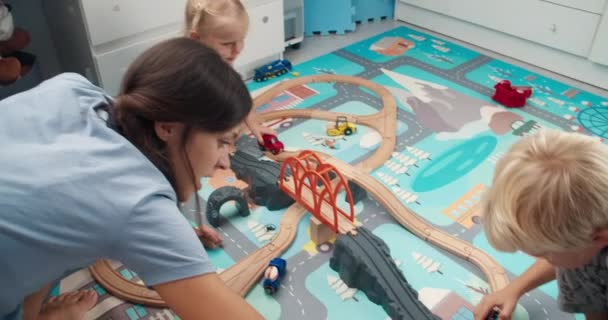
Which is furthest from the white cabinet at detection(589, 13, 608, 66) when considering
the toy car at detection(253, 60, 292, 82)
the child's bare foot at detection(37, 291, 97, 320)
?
the child's bare foot at detection(37, 291, 97, 320)

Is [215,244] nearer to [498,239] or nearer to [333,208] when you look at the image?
[333,208]

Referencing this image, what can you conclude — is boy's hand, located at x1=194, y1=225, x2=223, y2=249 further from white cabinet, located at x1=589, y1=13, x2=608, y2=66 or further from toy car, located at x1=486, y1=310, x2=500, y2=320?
white cabinet, located at x1=589, y1=13, x2=608, y2=66

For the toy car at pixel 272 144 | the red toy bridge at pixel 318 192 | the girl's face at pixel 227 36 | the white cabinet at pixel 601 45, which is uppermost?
the girl's face at pixel 227 36

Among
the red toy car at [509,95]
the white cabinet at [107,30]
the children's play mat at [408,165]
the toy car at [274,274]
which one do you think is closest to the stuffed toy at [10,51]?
the white cabinet at [107,30]

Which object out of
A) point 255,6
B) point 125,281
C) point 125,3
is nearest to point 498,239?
point 125,281

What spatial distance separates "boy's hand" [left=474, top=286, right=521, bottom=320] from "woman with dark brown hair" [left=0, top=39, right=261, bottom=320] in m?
0.50

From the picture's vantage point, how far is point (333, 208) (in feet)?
3.66

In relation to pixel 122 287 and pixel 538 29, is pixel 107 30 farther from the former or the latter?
pixel 538 29

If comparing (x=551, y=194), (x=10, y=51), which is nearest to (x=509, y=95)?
(x=551, y=194)

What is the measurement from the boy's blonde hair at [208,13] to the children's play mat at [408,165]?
37 centimetres

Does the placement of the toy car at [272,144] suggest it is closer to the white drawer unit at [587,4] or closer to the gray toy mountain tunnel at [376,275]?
the gray toy mountain tunnel at [376,275]

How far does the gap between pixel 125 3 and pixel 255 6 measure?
0.48 metres

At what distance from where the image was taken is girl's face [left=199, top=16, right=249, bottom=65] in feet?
4.11

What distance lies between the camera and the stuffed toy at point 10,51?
1.33 metres
